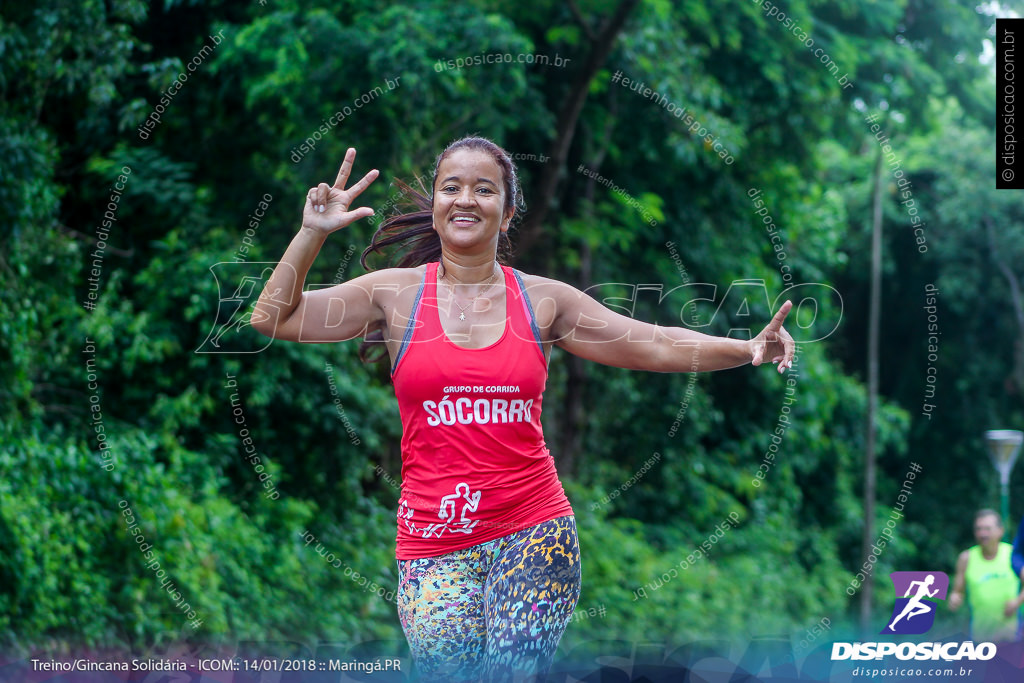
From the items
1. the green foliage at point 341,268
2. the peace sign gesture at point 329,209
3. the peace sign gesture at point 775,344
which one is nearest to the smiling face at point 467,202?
the peace sign gesture at point 329,209

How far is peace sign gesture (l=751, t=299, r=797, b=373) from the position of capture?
2561 millimetres

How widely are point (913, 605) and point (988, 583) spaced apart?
1711 mm

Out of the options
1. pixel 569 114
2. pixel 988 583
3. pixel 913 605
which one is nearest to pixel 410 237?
pixel 913 605

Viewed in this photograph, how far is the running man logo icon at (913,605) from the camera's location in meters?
4.84

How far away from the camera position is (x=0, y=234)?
510 centimetres

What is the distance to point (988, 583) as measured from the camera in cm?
630

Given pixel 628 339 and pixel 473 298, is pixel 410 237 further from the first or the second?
pixel 628 339

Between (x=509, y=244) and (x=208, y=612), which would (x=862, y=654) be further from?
(x=208, y=612)

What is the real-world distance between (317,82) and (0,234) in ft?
7.01

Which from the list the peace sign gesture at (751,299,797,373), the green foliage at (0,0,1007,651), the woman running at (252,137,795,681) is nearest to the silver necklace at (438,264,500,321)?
the woman running at (252,137,795,681)

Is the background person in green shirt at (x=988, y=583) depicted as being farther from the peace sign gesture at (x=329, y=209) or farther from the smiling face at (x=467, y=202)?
the peace sign gesture at (x=329, y=209)

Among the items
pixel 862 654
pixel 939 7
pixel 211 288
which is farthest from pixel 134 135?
pixel 939 7

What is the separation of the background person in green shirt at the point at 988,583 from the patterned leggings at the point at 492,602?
452 centimetres

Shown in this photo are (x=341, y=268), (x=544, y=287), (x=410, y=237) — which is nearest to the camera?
(x=544, y=287)
